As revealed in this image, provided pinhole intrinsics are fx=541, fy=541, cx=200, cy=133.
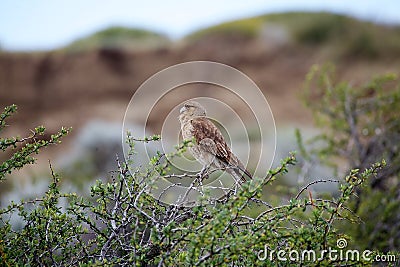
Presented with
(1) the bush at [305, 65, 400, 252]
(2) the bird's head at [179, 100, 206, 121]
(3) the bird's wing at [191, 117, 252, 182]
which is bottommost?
(3) the bird's wing at [191, 117, 252, 182]

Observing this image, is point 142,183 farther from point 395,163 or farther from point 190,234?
point 395,163

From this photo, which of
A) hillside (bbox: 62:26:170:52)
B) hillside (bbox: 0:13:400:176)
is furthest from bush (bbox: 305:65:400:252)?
hillside (bbox: 62:26:170:52)

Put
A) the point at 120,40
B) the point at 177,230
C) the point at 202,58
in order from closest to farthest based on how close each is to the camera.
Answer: the point at 177,230, the point at 202,58, the point at 120,40

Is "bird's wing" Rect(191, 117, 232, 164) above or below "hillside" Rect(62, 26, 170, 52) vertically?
below

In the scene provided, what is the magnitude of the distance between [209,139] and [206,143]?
0.04m

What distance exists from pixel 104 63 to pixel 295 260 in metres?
19.2

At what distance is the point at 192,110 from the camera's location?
4156 millimetres

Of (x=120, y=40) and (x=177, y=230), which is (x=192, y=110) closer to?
(x=177, y=230)

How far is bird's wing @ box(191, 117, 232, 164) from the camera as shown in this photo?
4.00 m

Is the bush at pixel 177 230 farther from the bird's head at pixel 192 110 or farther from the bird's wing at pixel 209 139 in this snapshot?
the bird's head at pixel 192 110

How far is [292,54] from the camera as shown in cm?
2200

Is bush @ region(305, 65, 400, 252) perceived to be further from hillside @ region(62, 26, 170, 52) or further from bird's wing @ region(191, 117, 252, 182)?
hillside @ region(62, 26, 170, 52)

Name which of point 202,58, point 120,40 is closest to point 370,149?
point 202,58

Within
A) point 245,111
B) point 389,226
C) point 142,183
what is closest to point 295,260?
point 142,183
